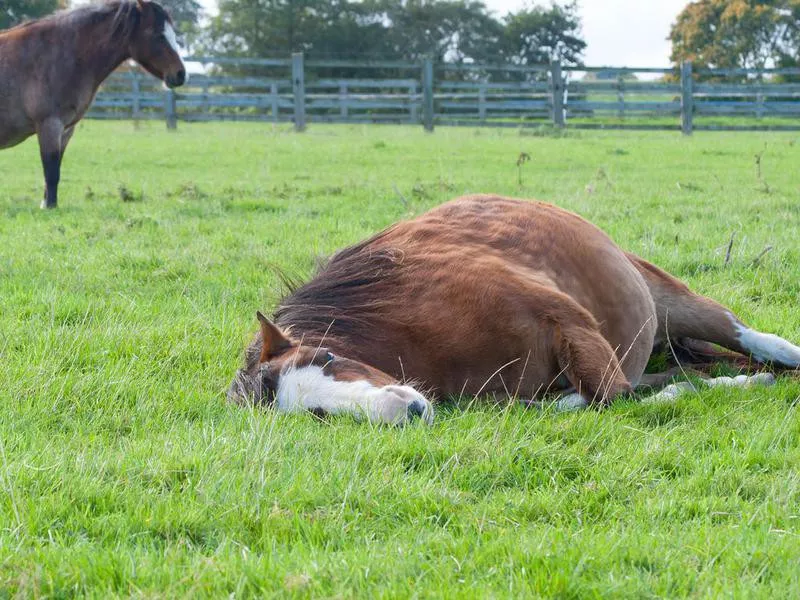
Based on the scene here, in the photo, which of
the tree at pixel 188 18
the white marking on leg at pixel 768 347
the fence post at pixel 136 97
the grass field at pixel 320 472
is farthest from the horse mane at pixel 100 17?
the tree at pixel 188 18

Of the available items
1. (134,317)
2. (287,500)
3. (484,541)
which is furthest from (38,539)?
(134,317)

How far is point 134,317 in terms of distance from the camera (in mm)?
4969

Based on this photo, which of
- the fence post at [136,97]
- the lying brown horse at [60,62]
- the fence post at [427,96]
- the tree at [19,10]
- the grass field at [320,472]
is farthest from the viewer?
the tree at [19,10]

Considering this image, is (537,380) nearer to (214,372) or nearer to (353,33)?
(214,372)

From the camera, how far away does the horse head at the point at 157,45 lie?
35.6ft

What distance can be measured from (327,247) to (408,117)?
2515 cm

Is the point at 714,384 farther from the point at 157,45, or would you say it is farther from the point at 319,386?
the point at 157,45

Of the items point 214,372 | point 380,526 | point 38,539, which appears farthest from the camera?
point 214,372

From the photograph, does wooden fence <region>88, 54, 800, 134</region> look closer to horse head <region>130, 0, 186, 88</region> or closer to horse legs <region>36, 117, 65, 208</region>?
horse head <region>130, 0, 186, 88</region>

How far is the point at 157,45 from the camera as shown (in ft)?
36.3

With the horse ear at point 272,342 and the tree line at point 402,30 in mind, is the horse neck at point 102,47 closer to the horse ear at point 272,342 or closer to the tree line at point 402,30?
the horse ear at point 272,342

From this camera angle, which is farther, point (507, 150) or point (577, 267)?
point (507, 150)

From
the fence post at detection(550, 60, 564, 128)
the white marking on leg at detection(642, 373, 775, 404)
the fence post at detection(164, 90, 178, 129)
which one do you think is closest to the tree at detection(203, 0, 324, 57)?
the fence post at detection(164, 90, 178, 129)

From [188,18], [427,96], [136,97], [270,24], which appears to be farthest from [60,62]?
[188,18]
